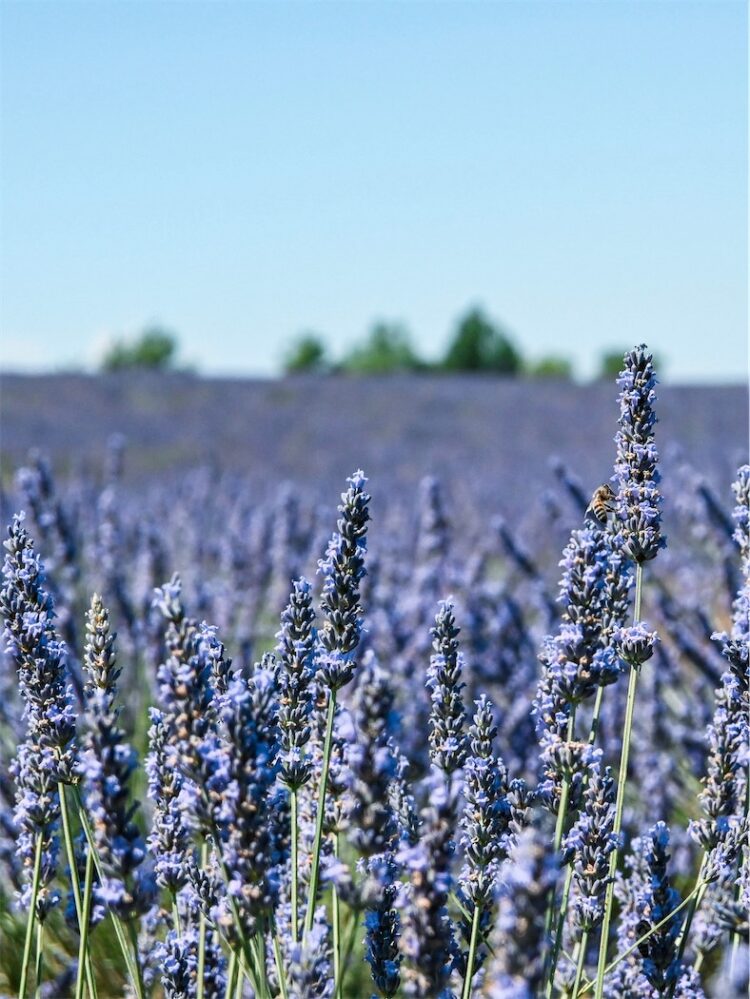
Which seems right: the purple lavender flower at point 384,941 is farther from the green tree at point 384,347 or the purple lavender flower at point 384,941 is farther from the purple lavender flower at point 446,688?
the green tree at point 384,347

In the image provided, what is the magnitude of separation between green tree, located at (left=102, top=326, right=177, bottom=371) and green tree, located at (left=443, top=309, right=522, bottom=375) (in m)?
11.0

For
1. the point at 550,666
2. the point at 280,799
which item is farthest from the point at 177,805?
the point at 550,666

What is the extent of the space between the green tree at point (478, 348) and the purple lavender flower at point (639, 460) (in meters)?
46.8

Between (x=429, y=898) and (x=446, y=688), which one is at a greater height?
(x=446, y=688)

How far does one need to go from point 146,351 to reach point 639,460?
1859 inches

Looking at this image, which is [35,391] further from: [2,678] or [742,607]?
[742,607]

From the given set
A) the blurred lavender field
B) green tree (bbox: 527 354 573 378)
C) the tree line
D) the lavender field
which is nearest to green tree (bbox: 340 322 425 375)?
the tree line

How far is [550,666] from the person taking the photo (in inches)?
68.3

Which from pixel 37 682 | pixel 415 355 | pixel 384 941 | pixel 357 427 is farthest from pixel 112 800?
pixel 415 355

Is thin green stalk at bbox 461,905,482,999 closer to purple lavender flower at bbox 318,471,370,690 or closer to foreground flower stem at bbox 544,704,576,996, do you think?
foreground flower stem at bbox 544,704,576,996

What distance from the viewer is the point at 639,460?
1.82 m

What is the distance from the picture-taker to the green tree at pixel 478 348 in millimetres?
49281

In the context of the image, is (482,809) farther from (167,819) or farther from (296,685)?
(167,819)

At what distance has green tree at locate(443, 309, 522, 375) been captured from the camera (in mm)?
→ 49281
